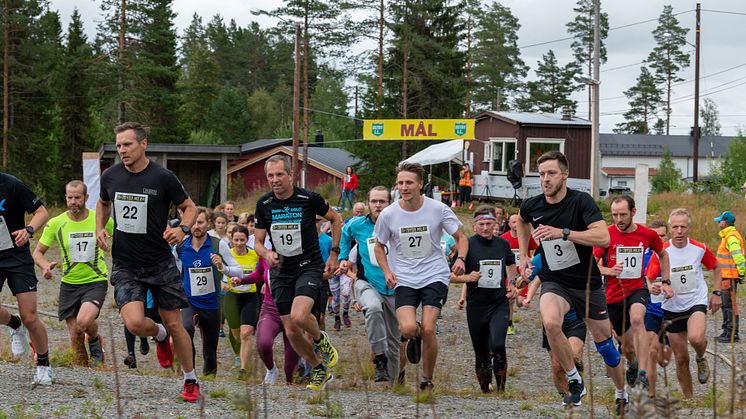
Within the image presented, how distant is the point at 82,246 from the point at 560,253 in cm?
511

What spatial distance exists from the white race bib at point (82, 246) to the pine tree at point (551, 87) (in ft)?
250

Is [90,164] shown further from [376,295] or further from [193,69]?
[193,69]

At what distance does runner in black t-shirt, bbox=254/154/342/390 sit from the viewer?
8461 millimetres

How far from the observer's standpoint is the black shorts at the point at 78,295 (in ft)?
32.8

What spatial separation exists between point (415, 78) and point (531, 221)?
4113 cm

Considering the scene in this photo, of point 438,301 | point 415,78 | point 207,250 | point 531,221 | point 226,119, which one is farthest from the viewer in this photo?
point 226,119

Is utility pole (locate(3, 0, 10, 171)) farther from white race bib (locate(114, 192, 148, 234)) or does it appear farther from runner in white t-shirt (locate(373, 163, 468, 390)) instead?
white race bib (locate(114, 192, 148, 234))

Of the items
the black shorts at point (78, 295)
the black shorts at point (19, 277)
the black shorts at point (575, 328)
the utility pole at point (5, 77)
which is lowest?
the black shorts at point (575, 328)

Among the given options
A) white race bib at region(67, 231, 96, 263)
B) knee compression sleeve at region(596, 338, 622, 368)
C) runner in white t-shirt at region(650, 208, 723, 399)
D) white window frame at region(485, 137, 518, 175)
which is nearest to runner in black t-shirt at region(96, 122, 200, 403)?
white race bib at region(67, 231, 96, 263)

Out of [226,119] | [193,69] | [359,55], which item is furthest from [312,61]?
[193,69]

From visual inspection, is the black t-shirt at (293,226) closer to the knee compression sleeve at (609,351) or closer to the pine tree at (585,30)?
the knee compression sleeve at (609,351)

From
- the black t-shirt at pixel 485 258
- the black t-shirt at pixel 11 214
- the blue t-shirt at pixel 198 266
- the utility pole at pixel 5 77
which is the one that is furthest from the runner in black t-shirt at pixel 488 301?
the utility pole at pixel 5 77

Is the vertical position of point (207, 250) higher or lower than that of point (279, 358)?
higher

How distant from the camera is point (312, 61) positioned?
5588 cm
